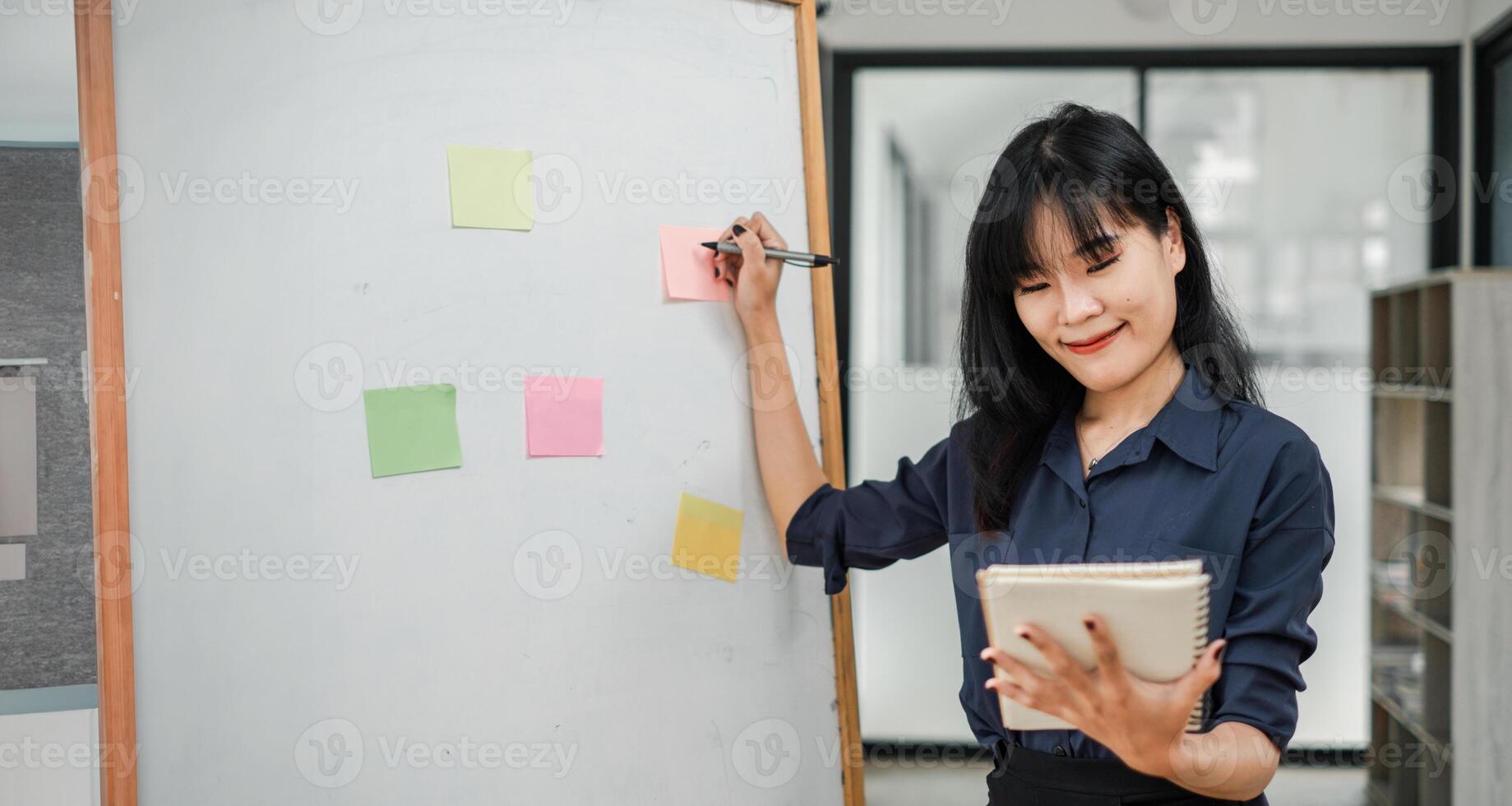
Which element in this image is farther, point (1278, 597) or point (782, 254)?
point (782, 254)

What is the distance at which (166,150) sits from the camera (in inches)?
36.4

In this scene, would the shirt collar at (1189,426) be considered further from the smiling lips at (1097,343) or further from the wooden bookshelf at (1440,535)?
the wooden bookshelf at (1440,535)

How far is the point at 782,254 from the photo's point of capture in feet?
4.04

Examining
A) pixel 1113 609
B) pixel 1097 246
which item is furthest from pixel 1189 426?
pixel 1113 609

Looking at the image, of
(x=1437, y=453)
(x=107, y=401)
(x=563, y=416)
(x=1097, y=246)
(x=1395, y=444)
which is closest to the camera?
(x=107, y=401)

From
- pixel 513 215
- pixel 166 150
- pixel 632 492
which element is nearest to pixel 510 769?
pixel 632 492

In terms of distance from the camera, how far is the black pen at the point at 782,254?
47.4 inches

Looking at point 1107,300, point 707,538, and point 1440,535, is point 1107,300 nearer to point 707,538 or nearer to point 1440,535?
point 707,538

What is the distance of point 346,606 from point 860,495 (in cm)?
61

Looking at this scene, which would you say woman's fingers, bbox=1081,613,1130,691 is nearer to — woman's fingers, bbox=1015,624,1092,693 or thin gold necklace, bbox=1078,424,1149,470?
woman's fingers, bbox=1015,624,1092,693

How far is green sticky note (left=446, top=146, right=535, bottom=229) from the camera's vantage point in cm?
106

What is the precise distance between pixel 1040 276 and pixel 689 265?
0.41m

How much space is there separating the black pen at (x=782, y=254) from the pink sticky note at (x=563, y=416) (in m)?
0.22

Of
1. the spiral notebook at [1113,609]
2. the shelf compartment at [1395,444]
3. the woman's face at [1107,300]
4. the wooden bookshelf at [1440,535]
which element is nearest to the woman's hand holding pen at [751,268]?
the woman's face at [1107,300]
